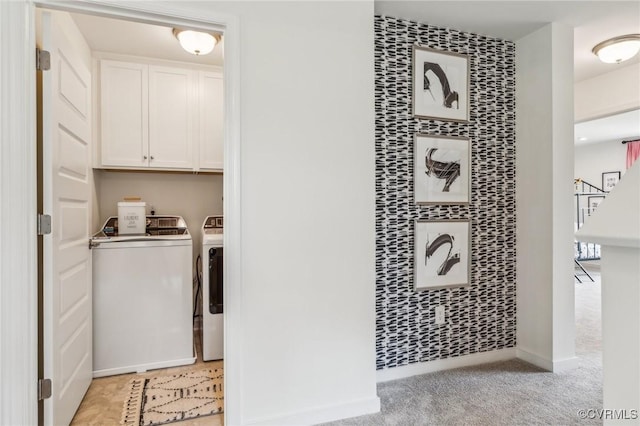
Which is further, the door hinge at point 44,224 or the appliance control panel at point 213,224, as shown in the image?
the appliance control panel at point 213,224

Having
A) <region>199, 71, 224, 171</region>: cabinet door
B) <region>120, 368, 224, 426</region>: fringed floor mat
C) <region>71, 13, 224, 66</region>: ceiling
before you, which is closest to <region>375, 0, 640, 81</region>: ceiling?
<region>71, 13, 224, 66</region>: ceiling

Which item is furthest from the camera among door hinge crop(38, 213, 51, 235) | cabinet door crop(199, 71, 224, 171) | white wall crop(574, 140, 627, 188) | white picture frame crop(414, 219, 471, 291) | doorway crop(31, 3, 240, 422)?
white wall crop(574, 140, 627, 188)

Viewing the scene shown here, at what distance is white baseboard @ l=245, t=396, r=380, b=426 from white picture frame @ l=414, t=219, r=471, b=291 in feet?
2.90

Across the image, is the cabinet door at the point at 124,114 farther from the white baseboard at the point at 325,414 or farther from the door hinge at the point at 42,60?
the white baseboard at the point at 325,414

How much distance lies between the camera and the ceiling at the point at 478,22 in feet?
8.02

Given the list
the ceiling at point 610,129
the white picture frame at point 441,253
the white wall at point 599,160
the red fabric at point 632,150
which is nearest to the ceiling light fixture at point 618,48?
the white picture frame at point 441,253

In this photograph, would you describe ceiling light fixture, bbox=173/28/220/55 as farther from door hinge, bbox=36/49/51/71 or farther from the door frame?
door hinge, bbox=36/49/51/71

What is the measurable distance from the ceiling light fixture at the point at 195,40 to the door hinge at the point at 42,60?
Result: 0.98m

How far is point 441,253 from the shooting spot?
8.89ft

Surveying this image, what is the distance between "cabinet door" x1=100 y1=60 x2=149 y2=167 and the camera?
9.99 feet

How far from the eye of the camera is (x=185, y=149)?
3301 millimetres

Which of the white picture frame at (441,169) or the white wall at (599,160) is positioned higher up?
the white wall at (599,160)

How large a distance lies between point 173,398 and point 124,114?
229 centimetres

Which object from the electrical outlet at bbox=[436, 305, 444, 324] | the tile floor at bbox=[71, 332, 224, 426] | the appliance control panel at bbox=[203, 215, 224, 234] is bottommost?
the tile floor at bbox=[71, 332, 224, 426]
